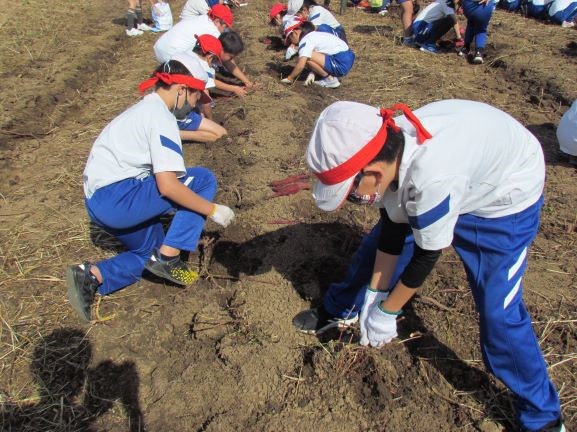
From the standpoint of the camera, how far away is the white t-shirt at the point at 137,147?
9.21ft

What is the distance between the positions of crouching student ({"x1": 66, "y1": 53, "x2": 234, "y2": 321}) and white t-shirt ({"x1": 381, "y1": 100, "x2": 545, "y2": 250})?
1400mm

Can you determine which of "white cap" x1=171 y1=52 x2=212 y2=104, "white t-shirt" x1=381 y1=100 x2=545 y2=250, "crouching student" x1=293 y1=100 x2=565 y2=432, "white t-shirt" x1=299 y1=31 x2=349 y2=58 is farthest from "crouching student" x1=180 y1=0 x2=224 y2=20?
"white t-shirt" x1=381 y1=100 x2=545 y2=250

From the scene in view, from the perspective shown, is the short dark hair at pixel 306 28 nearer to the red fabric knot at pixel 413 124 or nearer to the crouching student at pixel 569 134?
the crouching student at pixel 569 134

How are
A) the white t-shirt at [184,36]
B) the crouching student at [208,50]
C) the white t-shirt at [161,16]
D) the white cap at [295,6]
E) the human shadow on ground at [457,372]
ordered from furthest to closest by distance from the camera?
the white t-shirt at [161,16] → the white cap at [295,6] → the white t-shirt at [184,36] → the crouching student at [208,50] → the human shadow on ground at [457,372]

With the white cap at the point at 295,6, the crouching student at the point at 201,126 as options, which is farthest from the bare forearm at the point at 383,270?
the white cap at the point at 295,6

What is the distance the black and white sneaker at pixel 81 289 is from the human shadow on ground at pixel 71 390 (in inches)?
7.0

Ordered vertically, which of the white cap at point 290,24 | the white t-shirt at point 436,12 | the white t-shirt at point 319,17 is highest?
the white t-shirt at point 436,12

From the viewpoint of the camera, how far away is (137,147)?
2881mm

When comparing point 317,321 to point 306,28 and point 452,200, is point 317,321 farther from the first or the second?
point 306,28

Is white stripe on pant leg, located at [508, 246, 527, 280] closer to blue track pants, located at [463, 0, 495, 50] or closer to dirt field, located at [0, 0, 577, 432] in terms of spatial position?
dirt field, located at [0, 0, 577, 432]

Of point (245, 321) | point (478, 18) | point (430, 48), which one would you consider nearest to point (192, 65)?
point (245, 321)

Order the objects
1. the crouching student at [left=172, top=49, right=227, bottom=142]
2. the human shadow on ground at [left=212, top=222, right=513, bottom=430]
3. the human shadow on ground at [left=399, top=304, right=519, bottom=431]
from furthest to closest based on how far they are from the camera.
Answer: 1. the crouching student at [left=172, top=49, right=227, bottom=142]
2. the human shadow on ground at [left=212, top=222, right=513, bottom=430]
3. the human shadow on ground at [left=399, top=304, right=519, bottom=431]

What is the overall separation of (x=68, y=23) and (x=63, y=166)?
18.6 ft

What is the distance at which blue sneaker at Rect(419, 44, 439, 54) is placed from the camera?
24.6 ft
